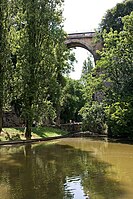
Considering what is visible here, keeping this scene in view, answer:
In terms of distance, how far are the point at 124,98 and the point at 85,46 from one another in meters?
18.4

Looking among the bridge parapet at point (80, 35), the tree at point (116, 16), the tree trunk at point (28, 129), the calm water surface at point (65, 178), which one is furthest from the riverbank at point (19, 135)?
the bridge parapet at point (80, 35)

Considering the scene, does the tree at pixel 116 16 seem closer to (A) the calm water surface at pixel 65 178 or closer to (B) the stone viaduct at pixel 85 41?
(B) the stone viaduct at pixel 85 41

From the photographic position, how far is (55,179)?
32.6 ft

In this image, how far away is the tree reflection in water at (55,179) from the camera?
804 cm

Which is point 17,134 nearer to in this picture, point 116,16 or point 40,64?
point 40,64

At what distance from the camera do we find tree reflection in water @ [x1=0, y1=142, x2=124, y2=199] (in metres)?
8.04

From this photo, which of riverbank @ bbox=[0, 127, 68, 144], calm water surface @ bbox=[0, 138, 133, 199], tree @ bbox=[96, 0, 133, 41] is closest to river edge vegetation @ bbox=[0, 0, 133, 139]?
riverbank @ bbox=[0, 127, 68, 144]

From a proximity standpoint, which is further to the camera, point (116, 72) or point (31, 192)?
point (116, 72)

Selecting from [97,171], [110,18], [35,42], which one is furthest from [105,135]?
[97,171]

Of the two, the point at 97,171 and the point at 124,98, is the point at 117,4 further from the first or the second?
the point at 97,171

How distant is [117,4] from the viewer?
36.4 meters

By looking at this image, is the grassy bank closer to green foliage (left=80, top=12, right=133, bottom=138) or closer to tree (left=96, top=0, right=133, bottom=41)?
green foliage (left=80, top=12, right=133, bottom=138)

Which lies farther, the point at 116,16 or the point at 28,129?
the point at 116,16

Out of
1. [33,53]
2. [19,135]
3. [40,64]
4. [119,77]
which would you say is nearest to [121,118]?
[119,77]
